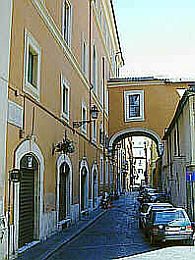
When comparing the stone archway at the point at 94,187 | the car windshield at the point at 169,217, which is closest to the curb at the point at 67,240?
the car windshield at the point at 169,217

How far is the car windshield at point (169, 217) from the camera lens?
48.3 ft

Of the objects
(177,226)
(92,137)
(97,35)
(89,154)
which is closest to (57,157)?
(177,226)

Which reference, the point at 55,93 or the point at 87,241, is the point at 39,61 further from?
the point at 87,241

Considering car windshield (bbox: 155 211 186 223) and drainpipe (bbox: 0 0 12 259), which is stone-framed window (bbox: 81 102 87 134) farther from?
drainpipe (bbox: 0 0 12 259)

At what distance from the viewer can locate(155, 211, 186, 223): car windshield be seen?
14.7 metres

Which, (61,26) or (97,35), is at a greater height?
(97,35)

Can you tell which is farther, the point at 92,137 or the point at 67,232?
the point at 92,137

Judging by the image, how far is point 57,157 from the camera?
18094 mm

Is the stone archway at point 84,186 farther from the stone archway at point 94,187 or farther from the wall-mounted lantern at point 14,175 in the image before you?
the wall-mounted lantern at point 14,175

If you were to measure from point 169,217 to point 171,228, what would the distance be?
58 cm

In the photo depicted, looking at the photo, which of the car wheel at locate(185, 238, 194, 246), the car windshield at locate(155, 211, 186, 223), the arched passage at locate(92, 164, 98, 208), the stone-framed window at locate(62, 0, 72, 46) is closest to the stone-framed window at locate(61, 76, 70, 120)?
the stone-framed window at locate(62, 0, 72, 46)

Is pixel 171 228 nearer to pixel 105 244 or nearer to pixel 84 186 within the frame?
pixel 105 244

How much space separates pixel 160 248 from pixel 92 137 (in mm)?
16785

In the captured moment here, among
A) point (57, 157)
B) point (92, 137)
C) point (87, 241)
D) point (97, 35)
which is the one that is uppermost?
point (97, 35)
